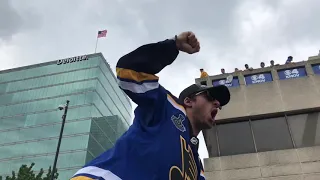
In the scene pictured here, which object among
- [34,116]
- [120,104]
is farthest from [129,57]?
[120,104]

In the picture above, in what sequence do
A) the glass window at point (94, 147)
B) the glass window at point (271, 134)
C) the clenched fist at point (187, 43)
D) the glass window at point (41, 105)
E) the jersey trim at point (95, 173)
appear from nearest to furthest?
the jersey trim at point (95, 173) < the clenched fist at point (187, 43) < the glass window at point (271, 134) < the glass window at point (94, 147) < the glass window at point (41, 105)

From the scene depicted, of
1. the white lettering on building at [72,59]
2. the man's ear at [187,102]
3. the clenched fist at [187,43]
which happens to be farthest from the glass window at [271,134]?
the white lettering on building at [72,59]

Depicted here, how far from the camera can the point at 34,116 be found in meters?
47.5

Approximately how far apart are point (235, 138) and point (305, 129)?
2.74 m

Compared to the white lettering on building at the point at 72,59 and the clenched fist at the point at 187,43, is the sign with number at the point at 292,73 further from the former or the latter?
the white lettering on building at the point at 72,59

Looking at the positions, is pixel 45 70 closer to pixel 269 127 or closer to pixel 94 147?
pixel 94 147

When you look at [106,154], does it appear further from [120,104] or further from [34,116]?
[120,104]

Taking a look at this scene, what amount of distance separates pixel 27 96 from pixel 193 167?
51828mm

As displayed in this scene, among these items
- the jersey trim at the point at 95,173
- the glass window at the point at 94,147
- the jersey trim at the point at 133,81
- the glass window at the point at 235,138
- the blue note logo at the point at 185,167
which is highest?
the glass window at the point at 94,147

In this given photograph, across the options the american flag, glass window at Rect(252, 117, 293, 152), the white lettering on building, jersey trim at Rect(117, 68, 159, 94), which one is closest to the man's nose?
jersey trim at Rect(117, 68, 159, 94)

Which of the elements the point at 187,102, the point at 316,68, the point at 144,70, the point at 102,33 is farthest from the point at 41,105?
the point at 144,70

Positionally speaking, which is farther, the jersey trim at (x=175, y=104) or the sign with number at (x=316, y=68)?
the sign with number at (x=316, y=68)

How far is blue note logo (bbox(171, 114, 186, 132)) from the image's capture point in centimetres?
240

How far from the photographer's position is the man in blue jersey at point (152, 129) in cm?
202
